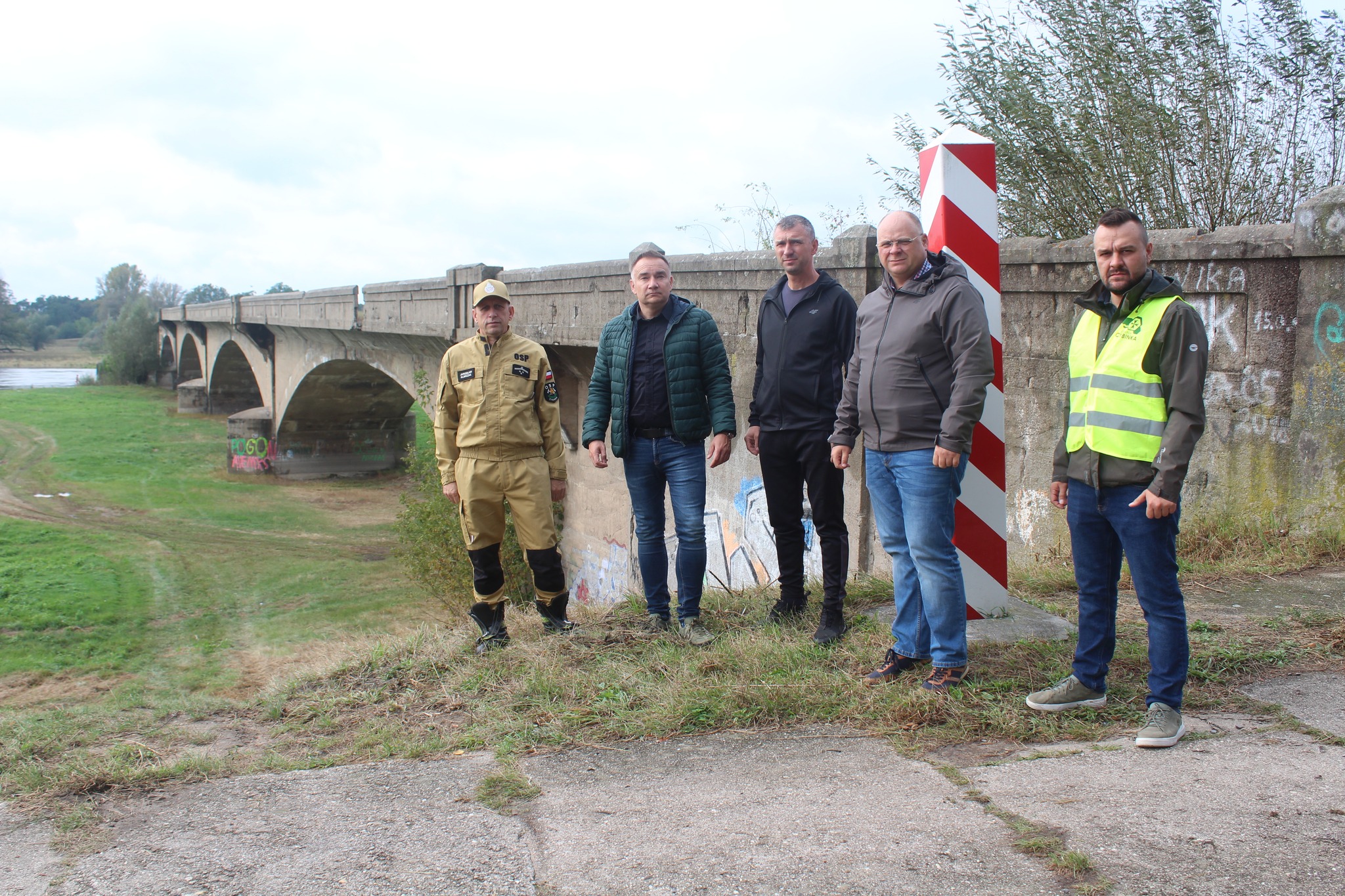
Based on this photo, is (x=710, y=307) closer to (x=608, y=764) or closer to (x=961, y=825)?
(x=608, y=764)

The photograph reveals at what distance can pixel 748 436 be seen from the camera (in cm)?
447

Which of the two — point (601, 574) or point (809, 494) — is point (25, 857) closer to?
point (809, 494)

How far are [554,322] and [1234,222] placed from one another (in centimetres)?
664

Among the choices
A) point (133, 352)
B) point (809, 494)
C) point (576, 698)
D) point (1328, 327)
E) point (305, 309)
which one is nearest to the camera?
point (576, 698)

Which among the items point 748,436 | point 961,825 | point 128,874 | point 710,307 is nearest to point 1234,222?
point 710,307

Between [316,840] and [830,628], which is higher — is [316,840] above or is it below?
below

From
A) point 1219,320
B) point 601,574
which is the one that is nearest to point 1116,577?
point 1219,320

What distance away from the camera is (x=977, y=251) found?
402 cm

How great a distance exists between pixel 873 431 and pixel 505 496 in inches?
83.5

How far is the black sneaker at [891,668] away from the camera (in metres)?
3.57

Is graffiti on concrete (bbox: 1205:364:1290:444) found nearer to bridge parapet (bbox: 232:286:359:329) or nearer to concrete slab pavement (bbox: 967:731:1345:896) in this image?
concrete slab pavement (bbox: 967:731:1345:896)

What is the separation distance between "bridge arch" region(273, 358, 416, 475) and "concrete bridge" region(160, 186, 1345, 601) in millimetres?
10219

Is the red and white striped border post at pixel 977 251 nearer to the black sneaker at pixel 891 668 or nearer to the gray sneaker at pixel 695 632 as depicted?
the black sneaker at pixel 891 668

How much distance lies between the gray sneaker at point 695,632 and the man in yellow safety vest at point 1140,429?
1.85m
